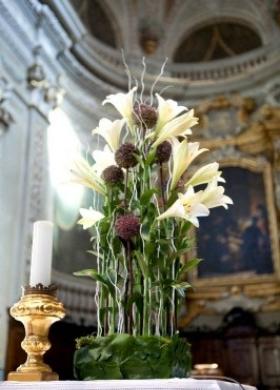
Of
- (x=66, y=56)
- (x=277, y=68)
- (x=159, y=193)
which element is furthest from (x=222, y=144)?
(x=159, y=193)

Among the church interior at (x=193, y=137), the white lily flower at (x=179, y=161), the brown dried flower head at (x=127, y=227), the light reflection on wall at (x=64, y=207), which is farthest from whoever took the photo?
the light reflection on wall at (x=64, y=207)

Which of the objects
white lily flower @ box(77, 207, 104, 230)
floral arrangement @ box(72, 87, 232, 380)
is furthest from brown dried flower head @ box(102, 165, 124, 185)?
white lily flower @ box(77, 207, 104, 230)

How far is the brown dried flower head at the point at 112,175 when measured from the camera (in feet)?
5.24

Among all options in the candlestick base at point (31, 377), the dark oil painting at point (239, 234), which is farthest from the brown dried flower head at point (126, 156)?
the dark oil painting at point (239, 234)

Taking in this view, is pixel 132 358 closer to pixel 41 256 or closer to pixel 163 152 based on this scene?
pixel 41 256

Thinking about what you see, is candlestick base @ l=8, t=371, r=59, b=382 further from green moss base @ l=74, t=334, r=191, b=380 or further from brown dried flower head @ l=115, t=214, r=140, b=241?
brown dried flower head @ l=115, t=214, r=140, b=241

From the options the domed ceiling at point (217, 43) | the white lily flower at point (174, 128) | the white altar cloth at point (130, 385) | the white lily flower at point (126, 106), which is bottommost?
the white altar cloth at point (130, 385)

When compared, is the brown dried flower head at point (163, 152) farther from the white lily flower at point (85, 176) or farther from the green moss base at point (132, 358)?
the green moss base at point (132, 358)

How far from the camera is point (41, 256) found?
60.6 inches

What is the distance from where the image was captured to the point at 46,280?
1.52 meters

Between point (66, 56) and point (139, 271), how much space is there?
6.93m

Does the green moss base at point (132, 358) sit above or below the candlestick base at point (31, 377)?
above

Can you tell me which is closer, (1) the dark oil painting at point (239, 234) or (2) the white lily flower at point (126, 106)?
(2) the white lily flower at point (126, 106)

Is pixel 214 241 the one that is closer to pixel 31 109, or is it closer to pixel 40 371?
pixel 31 109
